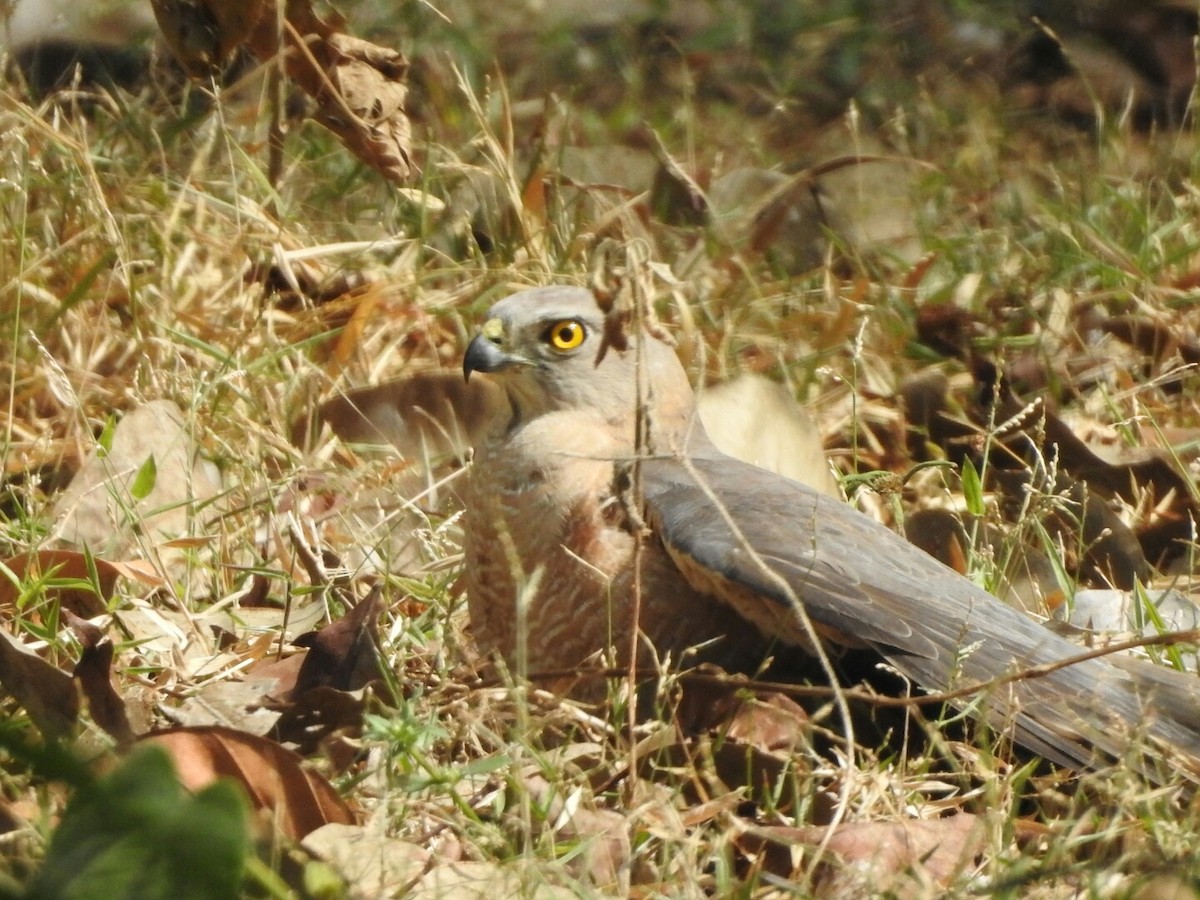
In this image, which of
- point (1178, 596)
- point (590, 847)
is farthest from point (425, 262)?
point (590, 847)

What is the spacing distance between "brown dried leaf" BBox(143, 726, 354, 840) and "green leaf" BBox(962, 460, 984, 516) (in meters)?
2.12

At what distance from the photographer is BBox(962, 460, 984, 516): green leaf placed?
15.1ft

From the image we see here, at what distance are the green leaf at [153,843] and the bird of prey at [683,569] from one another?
49.6 inches

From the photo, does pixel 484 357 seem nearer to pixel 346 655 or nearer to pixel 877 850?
pixel 346 655

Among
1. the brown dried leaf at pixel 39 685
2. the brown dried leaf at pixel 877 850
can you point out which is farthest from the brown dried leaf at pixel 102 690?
the brown dried leaf at pixel 877 850

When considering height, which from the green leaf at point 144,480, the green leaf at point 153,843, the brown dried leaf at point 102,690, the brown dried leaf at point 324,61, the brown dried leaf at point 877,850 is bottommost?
the green leaf at point 144,480

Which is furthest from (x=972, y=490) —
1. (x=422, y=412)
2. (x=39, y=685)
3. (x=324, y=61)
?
(x=39, y=685)

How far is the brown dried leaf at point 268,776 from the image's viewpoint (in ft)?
9.87

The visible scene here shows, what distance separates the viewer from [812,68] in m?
8.48

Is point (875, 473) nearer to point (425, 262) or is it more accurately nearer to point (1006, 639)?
point (1006, 639)

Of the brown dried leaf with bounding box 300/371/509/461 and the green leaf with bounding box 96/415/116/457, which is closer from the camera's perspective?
the green leaf with bounding box 96/415/116/457

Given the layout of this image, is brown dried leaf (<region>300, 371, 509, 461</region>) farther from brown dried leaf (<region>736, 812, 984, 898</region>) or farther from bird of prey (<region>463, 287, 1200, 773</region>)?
brown dried leaf (<region>736, 812, 984, 898</region>)

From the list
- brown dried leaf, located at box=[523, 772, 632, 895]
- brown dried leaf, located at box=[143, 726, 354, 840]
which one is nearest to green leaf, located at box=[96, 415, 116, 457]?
brown dried leaf, located at box=[143, 726, 354, 840]

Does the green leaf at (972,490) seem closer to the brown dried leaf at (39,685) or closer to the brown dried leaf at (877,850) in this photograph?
the brown dried leaf at (877,850)
